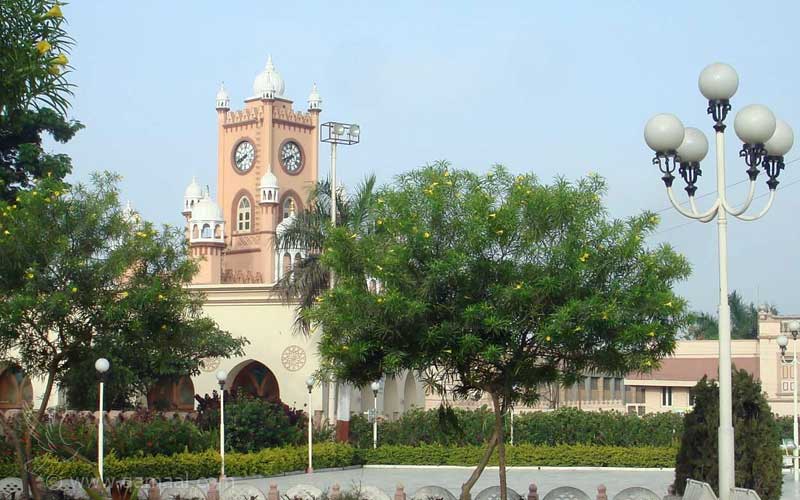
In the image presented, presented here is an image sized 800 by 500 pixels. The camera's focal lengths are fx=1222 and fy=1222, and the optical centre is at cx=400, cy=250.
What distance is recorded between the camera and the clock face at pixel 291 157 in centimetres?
8475

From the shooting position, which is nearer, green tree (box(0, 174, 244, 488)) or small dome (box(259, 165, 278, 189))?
green tree (box(0, 174, 244, 488))

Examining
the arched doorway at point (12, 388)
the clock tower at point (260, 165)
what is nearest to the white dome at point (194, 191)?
the clock tower at point (260, 165)

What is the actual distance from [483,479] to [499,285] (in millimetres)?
12300

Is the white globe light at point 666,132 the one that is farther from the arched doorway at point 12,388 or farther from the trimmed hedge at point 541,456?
the arched doorway at point 12,388

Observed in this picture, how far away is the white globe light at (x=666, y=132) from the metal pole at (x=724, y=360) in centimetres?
42

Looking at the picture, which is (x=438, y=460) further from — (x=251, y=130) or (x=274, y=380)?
(x=251, y=130)

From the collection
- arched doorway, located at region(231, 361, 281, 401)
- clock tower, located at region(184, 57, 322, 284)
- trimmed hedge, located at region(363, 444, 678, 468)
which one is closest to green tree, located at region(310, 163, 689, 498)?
trimmed hedge, located at region(363, 444, 678, 468)

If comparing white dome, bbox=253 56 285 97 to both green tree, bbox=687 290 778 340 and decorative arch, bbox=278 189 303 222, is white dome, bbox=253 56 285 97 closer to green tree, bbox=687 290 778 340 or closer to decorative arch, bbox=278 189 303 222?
decorative arch, bbox=278 189 303 222

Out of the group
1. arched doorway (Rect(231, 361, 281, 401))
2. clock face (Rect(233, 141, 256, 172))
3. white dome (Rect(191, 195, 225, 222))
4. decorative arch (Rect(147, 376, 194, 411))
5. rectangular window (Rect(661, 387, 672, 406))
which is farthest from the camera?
clock face (Rect(233, 141, 256, 172))

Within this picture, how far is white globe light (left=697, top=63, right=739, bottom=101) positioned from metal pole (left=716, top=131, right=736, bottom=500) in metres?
0.43

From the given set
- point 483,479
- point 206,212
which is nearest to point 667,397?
point 483,479

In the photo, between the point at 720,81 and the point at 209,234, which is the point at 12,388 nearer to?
the point at 209,234

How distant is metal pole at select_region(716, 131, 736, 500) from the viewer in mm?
11719

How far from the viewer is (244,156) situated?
8531 centimetres
